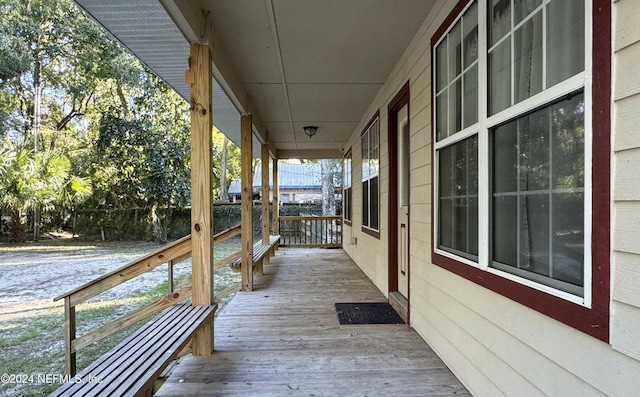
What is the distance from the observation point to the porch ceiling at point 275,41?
2283mm

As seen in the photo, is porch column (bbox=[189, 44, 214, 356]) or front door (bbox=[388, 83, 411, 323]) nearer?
porch column (bbox=[189, 44, 214, 356])

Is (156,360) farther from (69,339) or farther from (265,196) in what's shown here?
(265,196)

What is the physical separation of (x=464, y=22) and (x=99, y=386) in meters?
2.68

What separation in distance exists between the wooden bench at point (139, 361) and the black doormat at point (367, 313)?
4.85ft

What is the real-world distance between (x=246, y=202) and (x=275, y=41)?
2.13 meters

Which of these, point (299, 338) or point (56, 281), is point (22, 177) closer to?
point (56, 281)

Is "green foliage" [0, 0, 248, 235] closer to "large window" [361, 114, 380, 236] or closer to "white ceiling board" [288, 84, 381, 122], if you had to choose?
"white ceiling board" [288, 84, 381, 122]

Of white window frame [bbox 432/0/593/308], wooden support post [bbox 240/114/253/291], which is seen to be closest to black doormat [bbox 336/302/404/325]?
white window frame [bbox 432/0/593/308]

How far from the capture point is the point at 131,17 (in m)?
2.23

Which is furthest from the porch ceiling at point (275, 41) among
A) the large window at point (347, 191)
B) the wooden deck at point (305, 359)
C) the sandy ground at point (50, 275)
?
the sandy ground at point (50, 275)

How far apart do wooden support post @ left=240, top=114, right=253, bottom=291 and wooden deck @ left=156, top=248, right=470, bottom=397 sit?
467mm

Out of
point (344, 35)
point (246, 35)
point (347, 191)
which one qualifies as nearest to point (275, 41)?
point (246, 35)

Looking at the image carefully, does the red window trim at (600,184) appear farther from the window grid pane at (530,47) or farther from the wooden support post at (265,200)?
the wooden support post at (265,200)

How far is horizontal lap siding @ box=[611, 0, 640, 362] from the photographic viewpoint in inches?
38.5
